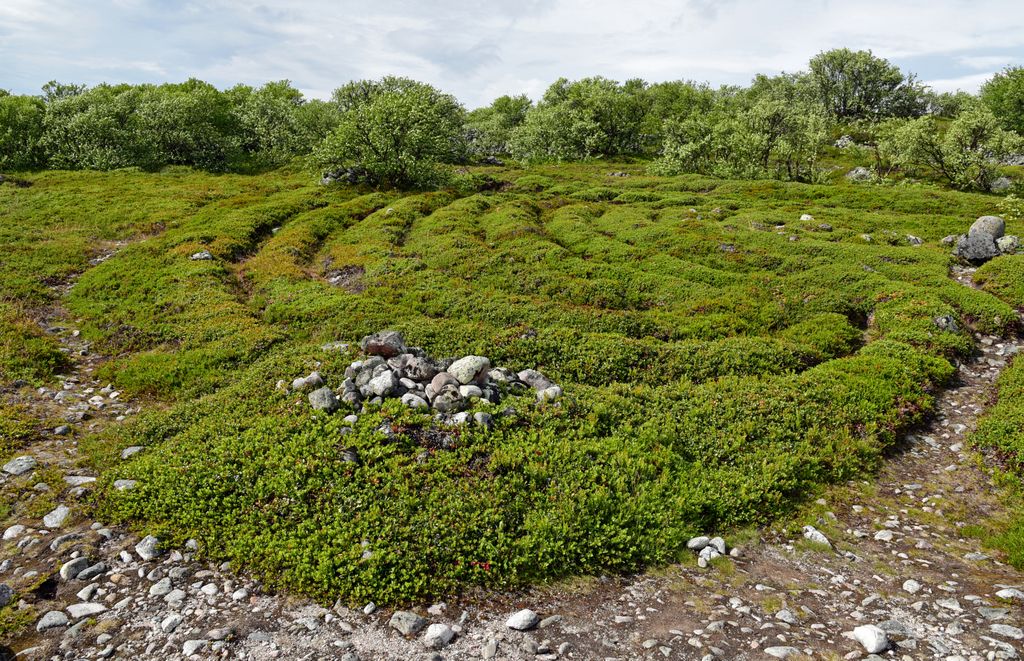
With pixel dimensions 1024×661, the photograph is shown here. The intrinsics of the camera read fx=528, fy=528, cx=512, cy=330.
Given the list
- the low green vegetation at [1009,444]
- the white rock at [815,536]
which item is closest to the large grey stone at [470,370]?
the white rock at [815,536]

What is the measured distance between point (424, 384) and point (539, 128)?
8904 centimetres

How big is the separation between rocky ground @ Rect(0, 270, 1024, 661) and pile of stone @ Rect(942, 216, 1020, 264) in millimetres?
26084

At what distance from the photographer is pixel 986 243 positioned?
98.7ft

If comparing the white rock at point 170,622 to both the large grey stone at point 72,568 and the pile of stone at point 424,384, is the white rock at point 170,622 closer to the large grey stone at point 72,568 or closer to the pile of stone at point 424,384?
the large grey stone at point 72,568

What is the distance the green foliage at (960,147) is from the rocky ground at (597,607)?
6176 cm

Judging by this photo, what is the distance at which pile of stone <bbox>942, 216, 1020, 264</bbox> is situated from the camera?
2997cm

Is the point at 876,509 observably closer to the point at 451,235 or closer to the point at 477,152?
the point at 451,235

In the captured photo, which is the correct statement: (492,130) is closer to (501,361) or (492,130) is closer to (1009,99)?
(1009,99)

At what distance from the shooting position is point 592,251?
3325 centimetres

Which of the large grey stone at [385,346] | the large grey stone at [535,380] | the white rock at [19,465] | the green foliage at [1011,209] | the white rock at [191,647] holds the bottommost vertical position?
the white rock at [191,647]

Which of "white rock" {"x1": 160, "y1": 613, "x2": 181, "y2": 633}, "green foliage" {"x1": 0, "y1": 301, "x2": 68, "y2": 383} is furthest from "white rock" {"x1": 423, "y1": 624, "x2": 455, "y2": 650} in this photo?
"green foliage" {"x1": 0, "y1": 301, "x2": 68, "y2": 383}

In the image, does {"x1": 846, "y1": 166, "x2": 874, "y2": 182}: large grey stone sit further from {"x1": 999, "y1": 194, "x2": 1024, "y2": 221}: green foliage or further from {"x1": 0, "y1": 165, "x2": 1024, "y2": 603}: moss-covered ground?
{"x1": 0, "y1": 165, "x2": 1024, "y2": 603}: moss-covered ground

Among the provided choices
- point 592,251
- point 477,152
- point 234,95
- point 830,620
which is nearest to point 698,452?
point 830,620

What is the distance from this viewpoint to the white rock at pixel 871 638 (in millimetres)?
7699
